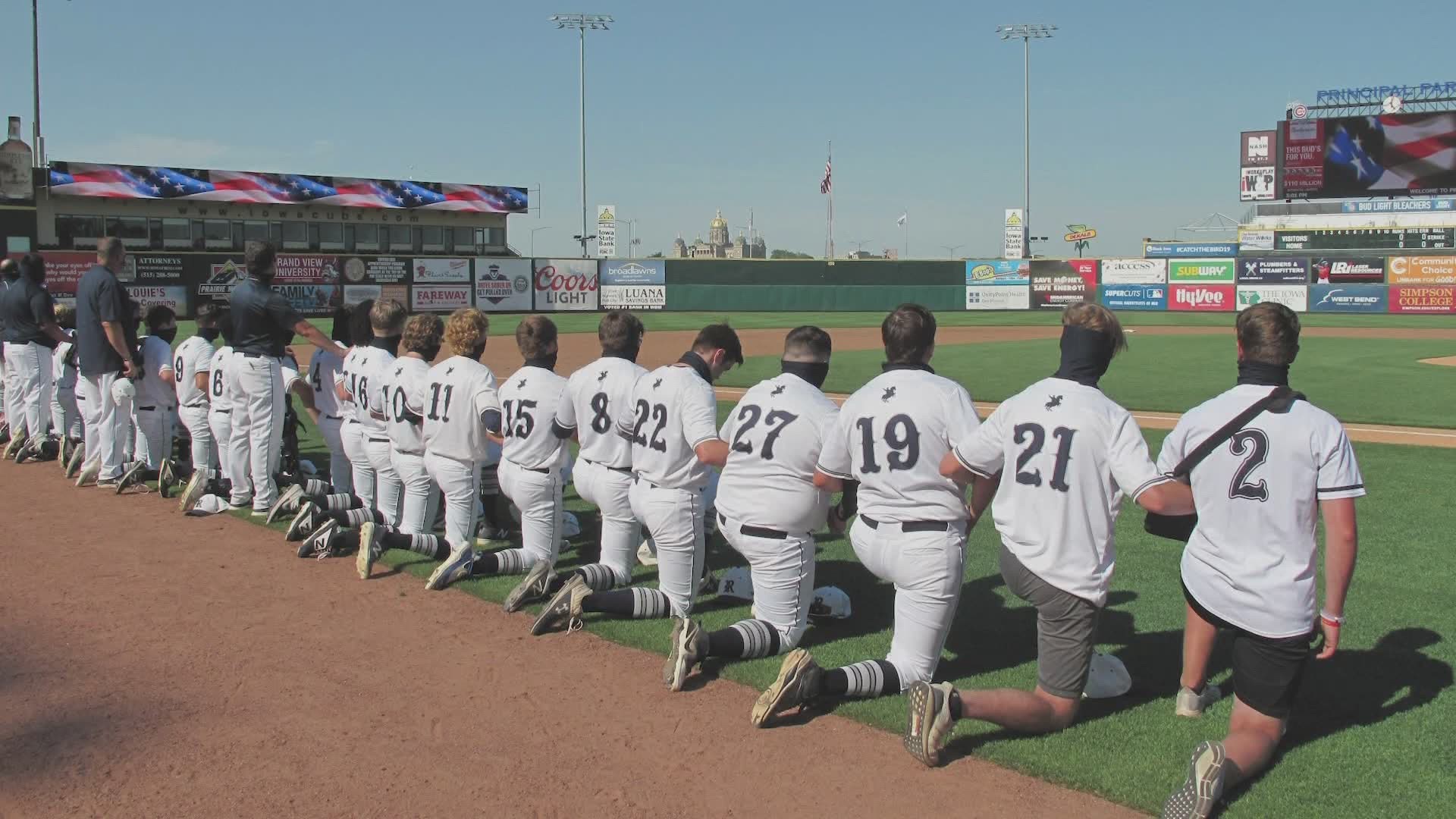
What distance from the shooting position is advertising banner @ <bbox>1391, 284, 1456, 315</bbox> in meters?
37.3

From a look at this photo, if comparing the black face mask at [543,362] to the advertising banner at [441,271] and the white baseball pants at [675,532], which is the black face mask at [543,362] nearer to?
the white baseball pants at [675,532]

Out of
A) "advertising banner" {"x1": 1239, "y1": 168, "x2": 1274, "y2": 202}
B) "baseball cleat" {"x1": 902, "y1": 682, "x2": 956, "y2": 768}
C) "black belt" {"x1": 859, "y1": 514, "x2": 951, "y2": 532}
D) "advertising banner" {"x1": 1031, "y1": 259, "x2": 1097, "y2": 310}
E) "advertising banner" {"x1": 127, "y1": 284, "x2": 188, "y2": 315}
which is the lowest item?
"baseball cleat" {"x1": 902, "y1": 682, "x2": 956, "y2": 768}

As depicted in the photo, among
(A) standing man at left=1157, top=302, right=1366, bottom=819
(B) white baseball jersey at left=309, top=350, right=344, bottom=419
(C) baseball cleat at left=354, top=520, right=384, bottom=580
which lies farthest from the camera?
(B) white baseball jersey at left=309, top=350, right=344, bottom=419

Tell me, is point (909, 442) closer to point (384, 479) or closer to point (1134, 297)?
point (384, 479)

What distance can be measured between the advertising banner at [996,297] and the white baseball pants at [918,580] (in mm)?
40567

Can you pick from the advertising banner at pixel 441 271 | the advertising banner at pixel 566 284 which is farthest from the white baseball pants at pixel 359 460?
the advertising banner at pixel 566 284

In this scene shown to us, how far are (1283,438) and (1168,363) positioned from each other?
18.1 m

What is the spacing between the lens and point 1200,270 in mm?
40844

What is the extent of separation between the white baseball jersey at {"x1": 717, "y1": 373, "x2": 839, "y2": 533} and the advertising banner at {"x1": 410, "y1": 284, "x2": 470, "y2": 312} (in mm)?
34945

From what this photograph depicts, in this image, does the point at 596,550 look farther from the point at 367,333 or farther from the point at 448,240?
the point at 448,240

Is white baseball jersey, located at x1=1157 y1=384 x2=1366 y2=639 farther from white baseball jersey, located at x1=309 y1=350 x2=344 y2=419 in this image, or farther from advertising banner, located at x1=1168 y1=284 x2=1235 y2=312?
advertising banner, located at x1=1168 y1=284 x2=1235 y2=312

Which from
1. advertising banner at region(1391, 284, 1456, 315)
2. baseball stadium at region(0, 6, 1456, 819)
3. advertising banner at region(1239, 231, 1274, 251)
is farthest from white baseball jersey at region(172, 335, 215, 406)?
advertising banner at region(1239, 231, 1274, 251)

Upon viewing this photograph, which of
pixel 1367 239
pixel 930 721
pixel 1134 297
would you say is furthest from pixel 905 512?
pixel 1367 239

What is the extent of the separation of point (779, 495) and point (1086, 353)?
4.77 ft
